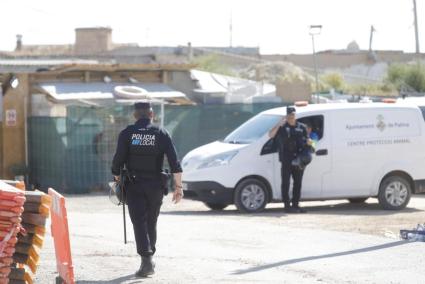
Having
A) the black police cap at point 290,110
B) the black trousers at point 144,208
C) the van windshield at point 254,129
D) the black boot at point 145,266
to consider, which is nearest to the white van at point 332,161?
the van windshield at point 254,129

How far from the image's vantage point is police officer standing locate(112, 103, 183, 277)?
1037cm

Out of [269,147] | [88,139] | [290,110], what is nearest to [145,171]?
[290,110]

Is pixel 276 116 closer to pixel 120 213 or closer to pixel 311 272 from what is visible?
pixel 120 213

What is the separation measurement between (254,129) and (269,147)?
54 cm

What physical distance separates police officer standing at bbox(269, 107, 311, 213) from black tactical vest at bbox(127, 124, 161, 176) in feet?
23.3

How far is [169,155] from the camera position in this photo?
34.2ft

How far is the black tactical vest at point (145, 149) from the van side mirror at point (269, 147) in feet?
24.6

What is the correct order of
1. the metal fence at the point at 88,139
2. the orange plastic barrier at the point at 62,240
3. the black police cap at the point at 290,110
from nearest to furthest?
the orange plastic barrier at the point at 62,240 → the black police cap at the point at 290,110 → the metal fence at the point at 88,139

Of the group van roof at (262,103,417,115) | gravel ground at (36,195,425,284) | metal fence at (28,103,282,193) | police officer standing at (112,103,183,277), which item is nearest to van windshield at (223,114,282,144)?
van roof at (262,103,417,115)

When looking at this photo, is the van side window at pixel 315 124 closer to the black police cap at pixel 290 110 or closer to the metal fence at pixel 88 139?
the black police cap at pixel 290 110

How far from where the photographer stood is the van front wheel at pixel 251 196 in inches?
693

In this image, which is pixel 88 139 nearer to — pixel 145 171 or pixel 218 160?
pixel 218 160

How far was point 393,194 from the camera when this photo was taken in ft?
59.4

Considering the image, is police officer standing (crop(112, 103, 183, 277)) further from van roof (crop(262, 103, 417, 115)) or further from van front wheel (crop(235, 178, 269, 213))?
van roof (crop(262, 103, 417, 115))
